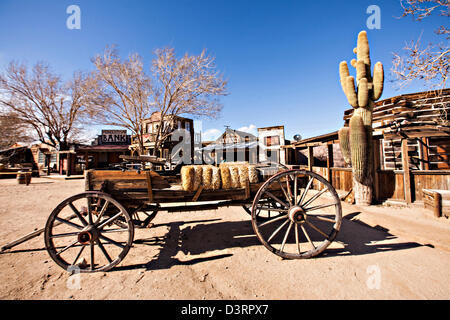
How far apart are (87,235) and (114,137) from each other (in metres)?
31.2

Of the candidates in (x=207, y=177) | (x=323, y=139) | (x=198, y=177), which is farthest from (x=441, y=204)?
(x=198, y=177)

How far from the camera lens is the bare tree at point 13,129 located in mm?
20984

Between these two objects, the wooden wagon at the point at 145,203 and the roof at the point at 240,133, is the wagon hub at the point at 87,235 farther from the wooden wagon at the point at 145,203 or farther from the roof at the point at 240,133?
the roof at the point at 240,133

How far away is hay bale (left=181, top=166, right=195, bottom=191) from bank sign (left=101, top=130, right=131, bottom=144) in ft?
98.3

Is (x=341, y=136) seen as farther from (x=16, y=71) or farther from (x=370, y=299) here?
(x=16, y=71)

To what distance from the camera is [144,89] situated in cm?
1584

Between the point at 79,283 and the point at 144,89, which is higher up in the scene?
the point at 144,89

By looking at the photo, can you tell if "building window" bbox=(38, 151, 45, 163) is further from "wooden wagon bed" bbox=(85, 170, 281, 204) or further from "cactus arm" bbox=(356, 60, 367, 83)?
"cactus arm" bbox=(356, 60, 367, 83)

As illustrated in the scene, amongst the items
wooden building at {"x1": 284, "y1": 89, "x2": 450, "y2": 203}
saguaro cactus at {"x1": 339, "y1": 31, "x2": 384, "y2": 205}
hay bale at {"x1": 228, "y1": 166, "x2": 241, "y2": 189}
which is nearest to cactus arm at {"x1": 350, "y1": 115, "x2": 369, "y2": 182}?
saguaro cactus at {"x1": 339, "y1": 31, "x2": 384, "y2": 205}

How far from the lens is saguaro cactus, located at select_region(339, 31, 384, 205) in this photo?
672 centimetres

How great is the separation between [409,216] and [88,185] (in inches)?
335

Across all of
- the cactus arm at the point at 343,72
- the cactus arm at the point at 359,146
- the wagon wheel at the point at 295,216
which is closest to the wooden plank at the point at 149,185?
the wagon wheel at the point at 295,216
